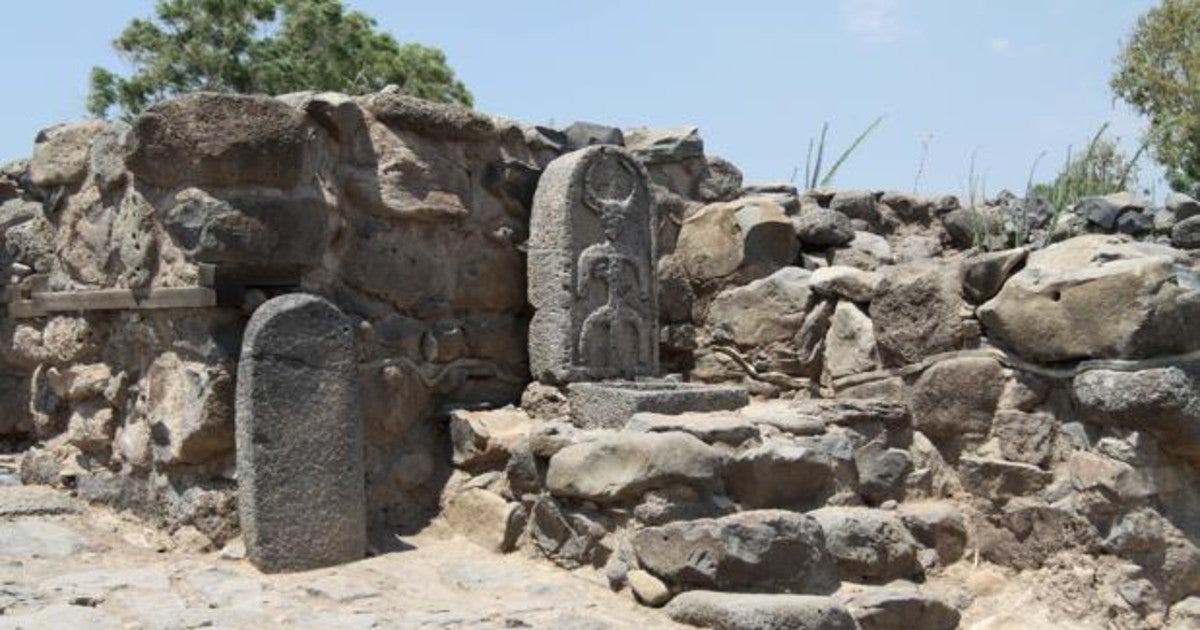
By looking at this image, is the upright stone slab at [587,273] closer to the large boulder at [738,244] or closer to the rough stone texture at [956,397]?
the large boulder at [738,244]

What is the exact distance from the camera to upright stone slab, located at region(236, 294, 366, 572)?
14.8ft

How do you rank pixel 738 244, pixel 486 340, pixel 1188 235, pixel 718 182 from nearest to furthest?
pixel 486 340 → pixel 1188 235 → pixel 738 244 → pixel 718 182

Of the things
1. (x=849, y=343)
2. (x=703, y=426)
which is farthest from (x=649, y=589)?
(x=849, y=343)

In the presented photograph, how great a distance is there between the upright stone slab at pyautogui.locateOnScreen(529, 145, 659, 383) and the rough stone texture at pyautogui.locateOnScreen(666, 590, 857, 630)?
1.80 meters

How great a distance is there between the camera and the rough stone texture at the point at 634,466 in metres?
4.53

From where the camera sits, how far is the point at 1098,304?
490cm

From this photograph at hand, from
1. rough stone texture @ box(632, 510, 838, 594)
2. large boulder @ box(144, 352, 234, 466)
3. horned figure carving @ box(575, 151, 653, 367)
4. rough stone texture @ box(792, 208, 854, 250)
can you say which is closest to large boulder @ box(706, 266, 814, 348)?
rough stone texture @ box(792, 208, 854, 250)

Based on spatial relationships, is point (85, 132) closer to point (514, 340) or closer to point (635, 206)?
point (514, 340)

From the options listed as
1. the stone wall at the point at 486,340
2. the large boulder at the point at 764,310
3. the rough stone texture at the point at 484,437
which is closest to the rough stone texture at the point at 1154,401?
the stone wall at the point at 486,340

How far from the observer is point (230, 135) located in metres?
4.85

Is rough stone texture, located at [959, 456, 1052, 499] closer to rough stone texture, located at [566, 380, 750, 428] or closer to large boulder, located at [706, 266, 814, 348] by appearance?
rough stone texture, located at [566, 380, 750, 428]

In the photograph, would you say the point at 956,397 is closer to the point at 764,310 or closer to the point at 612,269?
the point at 764,310

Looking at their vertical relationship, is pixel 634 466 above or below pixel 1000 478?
above

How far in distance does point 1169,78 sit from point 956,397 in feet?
48.4
